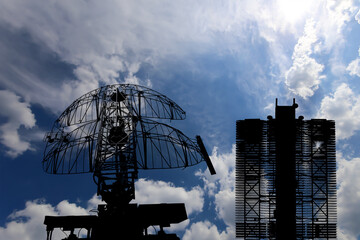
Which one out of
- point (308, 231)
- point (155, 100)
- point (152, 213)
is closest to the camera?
point (152, 213)

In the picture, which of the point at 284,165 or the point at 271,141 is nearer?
the point at 284,165

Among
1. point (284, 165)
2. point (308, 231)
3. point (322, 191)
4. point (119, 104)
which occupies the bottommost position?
point (308, 231)

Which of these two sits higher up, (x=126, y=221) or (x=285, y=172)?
(x=285, y=172)

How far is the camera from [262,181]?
39.6m

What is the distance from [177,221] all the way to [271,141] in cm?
1361

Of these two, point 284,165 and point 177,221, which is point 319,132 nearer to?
point 284,165

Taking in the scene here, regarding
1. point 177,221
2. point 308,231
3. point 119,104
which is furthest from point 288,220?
point 119,104

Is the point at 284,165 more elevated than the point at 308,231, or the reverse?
the point at 284,165

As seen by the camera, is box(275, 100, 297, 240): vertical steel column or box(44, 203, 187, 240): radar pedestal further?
box(275, 100, 297, 240): vertical steel column

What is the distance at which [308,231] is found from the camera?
38.4 metres

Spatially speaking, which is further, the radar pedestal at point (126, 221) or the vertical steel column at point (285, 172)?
the vertical steel column at point (285, 172)

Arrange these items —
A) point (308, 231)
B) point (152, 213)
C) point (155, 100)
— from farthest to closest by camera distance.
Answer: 1. point (308, 231)
2. point (155, 100)
3. point (152, 213)

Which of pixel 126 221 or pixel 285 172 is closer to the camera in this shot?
pixel 126 221

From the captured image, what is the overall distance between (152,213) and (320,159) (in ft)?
60.6
